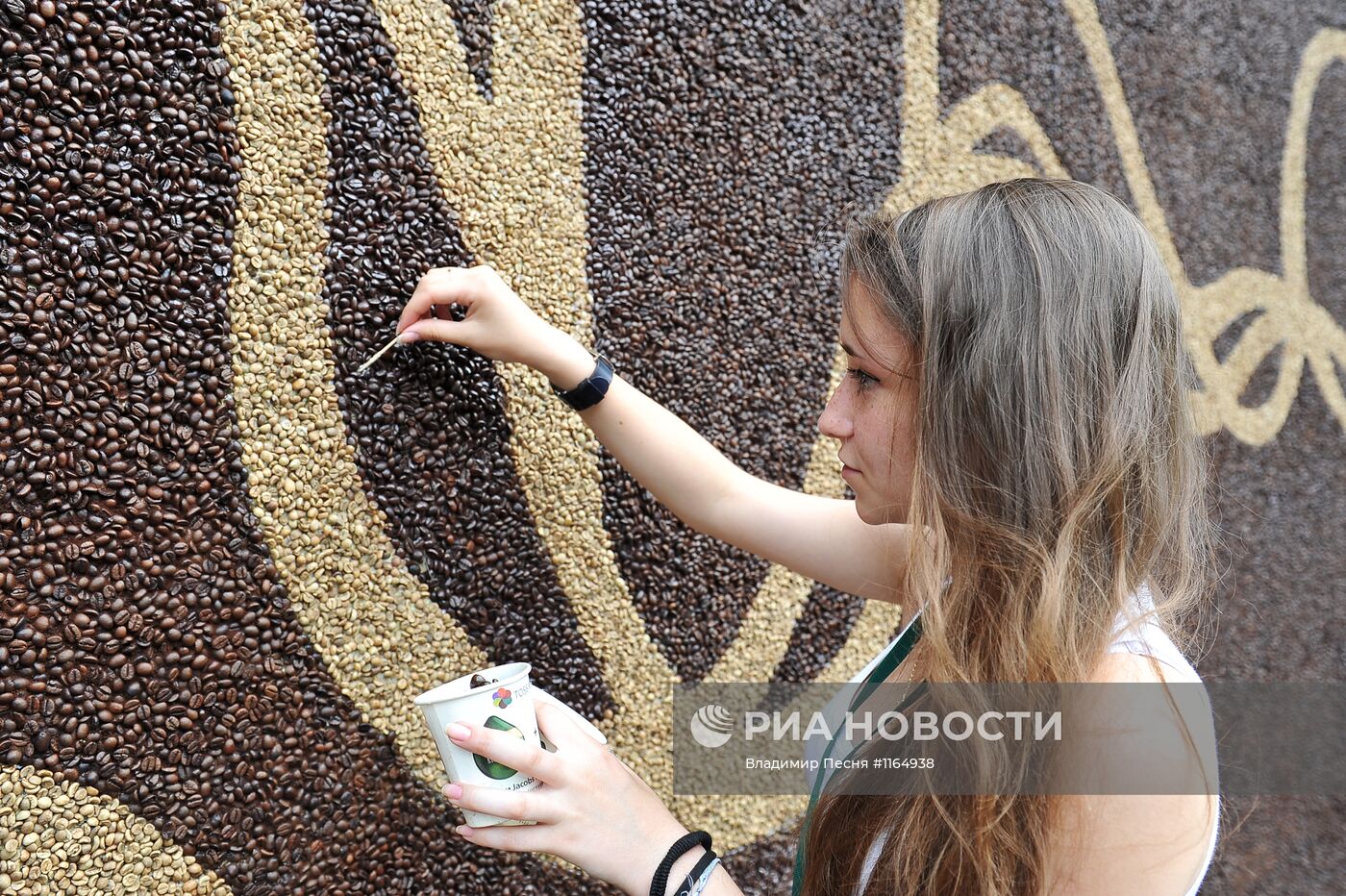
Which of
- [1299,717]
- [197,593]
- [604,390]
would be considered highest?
[604,390]

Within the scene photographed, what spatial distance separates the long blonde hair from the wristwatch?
1.24 ft

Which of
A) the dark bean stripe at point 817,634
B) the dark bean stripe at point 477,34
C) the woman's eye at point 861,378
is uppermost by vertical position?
the dark bean stripe at point 477,34

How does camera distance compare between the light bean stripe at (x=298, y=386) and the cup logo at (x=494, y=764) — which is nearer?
the cup logo at (x=494, y=764)

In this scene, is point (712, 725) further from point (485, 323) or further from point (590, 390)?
point (485, 323)

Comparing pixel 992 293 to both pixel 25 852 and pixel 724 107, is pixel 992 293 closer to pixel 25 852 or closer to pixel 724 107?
pixel 724 107

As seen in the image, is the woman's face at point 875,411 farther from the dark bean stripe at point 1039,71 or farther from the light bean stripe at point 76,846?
the dark bean stripe at point 1039,71

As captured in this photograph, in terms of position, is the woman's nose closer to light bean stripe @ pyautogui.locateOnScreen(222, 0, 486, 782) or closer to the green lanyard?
the green lanyard

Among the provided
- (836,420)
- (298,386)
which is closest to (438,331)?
(298,386)

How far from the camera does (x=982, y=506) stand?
747 millimetres

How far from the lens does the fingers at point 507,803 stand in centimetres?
68

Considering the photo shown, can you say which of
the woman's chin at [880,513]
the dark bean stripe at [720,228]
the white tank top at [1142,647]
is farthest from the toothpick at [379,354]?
the white tank top at [1142,647]

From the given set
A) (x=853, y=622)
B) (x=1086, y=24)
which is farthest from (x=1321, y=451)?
(x=853, y=622)

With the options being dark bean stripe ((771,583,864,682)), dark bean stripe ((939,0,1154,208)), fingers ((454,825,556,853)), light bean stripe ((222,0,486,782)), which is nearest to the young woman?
fingers ((454,825,556,853))

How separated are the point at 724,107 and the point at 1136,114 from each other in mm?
1066
